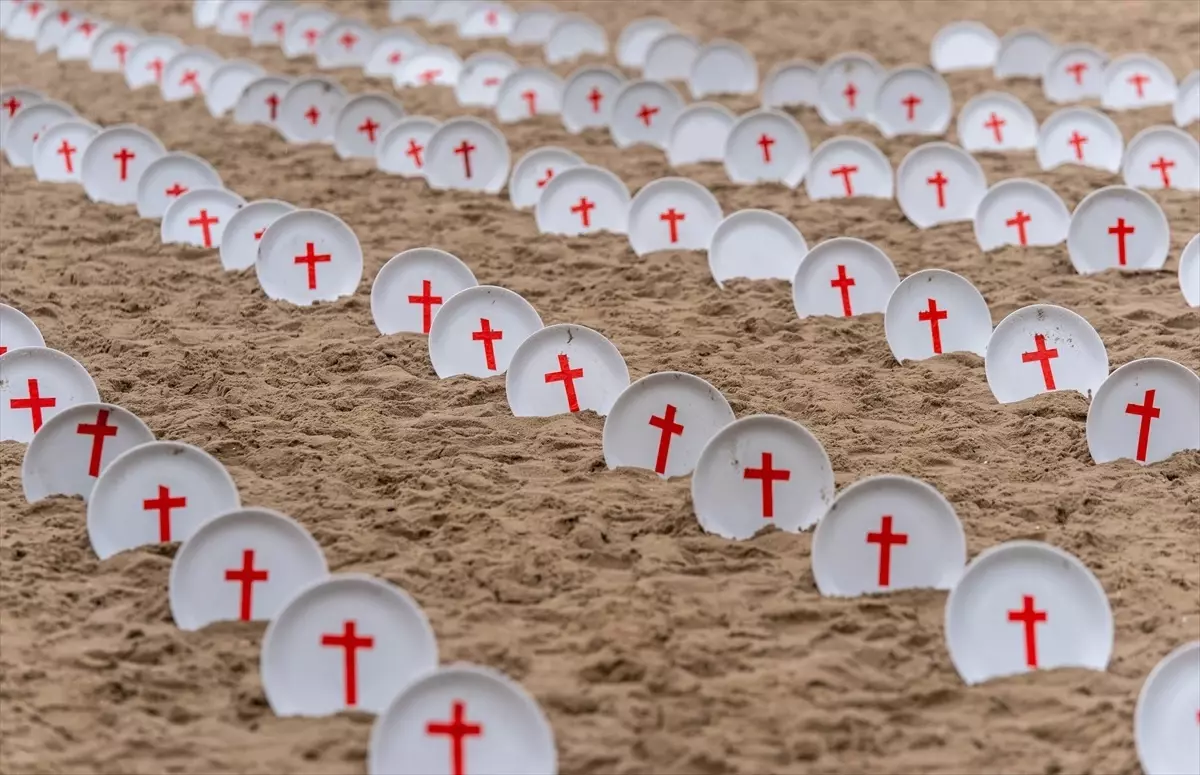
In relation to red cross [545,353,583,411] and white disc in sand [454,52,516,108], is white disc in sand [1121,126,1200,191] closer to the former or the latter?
white disc in sand [454,52,516,108]

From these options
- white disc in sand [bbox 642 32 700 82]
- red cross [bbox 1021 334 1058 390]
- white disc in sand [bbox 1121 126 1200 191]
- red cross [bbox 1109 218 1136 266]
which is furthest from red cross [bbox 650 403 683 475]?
white disc in sand [bbox 642 32 700 82]

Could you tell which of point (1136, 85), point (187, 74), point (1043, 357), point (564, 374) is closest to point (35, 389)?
point (564, 374)

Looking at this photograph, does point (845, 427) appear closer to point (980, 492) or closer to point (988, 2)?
point (980, 492)

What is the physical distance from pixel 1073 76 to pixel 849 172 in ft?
8.70

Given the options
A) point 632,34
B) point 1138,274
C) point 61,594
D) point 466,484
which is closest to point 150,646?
point 61,594

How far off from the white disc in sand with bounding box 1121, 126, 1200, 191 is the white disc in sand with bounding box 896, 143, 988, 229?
1009 millimetres

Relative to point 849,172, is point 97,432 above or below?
below

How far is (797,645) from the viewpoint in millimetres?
4855

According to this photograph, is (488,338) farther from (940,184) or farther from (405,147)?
(940,184)

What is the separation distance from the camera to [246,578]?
4.95m

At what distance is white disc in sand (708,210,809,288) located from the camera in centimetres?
792

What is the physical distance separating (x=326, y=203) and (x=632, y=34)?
3949mm

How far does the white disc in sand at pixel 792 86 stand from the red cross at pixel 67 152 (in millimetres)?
4556

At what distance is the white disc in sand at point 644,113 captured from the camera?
9.97 metres
